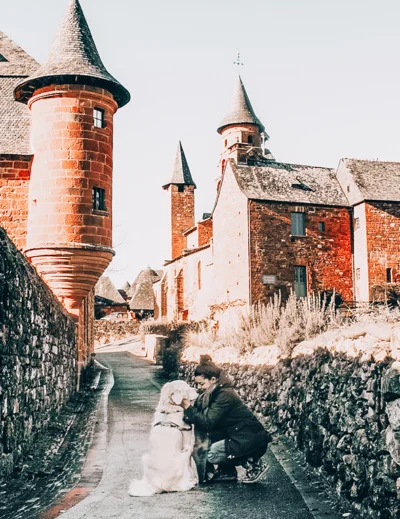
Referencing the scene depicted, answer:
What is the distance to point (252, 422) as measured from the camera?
7.52m

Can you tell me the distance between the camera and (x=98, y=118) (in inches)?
715

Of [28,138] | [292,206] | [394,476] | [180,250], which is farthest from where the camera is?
[180,250]

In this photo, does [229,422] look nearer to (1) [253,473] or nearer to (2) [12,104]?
(1) [253,473]

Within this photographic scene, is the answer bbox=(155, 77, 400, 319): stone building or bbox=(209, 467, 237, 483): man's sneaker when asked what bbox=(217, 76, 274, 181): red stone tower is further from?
bbox=(209, 467, 237, 483): man's sneaker

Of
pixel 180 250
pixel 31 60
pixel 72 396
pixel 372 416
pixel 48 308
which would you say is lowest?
pixel 72 396

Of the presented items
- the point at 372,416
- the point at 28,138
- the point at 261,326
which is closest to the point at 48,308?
the point at 261,326

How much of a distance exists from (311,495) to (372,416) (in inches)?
60.2

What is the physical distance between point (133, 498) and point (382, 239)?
30.8 metres

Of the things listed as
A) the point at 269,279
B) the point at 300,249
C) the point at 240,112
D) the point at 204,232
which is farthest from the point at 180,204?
the point at 269,279

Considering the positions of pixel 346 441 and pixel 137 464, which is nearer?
pixel 346 441

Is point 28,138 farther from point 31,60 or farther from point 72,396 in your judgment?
point 72,396

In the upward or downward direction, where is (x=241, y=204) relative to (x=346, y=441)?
upward

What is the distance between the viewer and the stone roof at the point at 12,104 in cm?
1953

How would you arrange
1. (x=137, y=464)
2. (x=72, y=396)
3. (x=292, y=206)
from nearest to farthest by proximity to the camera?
(x=137, y=464), (x=72, y=396), (x=292, y=206)
